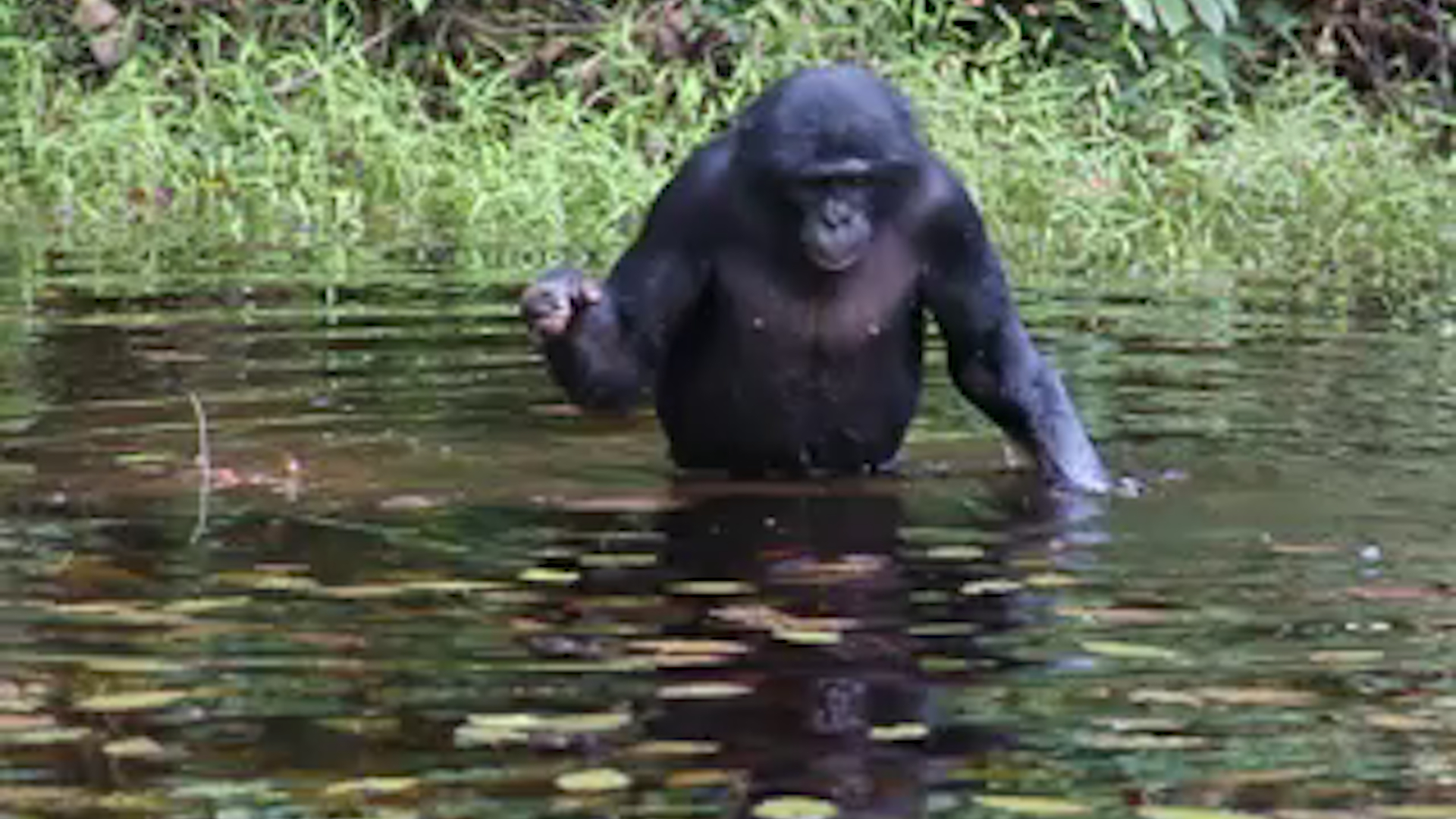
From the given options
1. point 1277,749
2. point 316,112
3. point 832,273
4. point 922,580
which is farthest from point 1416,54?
point 1277,749

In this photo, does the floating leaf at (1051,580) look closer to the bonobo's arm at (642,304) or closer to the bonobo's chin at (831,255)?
the bonobo's chin at (831,255)

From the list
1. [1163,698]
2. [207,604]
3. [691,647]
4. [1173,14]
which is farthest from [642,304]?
[1173,14]

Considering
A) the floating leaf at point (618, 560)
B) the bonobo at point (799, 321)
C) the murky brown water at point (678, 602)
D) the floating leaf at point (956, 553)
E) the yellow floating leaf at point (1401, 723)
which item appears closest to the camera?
the murky brown water at point (678, 602)

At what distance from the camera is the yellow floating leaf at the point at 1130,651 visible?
508 cm

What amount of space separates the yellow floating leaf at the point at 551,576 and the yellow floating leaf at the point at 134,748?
1.42 m

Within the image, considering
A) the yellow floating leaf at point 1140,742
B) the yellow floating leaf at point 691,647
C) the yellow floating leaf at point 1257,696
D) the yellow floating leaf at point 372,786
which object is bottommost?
the yellow floating leaf at point 1257,696

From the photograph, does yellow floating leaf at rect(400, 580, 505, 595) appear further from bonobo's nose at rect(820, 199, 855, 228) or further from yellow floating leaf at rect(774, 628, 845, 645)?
bonobo's nose at rect(820, 199, 855, 228)

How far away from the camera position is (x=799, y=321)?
723 cm

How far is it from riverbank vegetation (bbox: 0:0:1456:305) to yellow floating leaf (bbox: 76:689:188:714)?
268 inches

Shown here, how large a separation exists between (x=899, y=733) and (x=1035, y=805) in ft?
1.49

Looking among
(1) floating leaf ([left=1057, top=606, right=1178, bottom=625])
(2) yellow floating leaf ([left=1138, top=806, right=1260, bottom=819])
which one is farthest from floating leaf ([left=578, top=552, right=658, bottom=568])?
(2) yellow floating leaf ([left=1138, top=806, right=1260, bottom=819])

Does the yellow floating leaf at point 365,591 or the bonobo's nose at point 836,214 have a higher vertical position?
the bonobo's nose at point 836,214

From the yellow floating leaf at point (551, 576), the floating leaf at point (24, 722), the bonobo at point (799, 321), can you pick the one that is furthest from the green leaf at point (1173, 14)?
the floating leaf at point (24, 722)

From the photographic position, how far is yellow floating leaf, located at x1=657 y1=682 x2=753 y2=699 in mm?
4723
